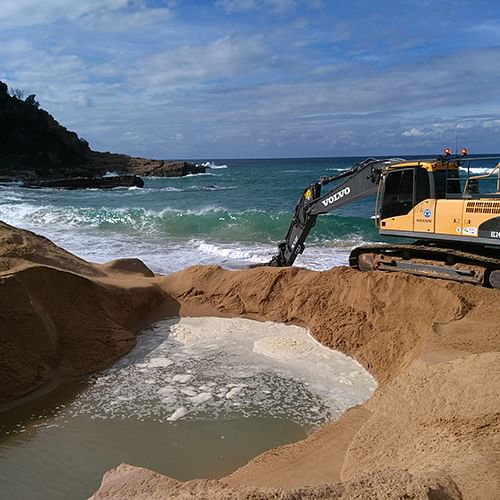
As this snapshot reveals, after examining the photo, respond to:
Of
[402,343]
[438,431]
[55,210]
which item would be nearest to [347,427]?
[438,431]

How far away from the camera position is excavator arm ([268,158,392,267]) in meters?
10.5

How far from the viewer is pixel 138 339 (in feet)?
30.4

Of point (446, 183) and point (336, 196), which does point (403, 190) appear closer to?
point (446, 183)

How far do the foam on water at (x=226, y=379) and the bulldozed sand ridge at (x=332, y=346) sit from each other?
383 mm

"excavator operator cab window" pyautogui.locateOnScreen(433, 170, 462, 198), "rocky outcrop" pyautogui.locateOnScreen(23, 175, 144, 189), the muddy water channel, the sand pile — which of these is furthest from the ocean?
"rocky outcrop" pyautogui.locateOnScreen(23, 175, 144, 189)

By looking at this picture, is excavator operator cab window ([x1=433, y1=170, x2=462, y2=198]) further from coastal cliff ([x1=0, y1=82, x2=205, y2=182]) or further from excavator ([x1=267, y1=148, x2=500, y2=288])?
coastal cliff ([x1=0, y1=82, x2=205, y2=182])

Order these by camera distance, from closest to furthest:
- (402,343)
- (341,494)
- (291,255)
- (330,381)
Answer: (341,494) < (330,381) < (402,343) < (291,255)

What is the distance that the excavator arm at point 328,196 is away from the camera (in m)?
10.5

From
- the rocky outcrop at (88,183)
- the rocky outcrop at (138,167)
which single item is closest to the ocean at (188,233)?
the rocky outcrop at (88,183)

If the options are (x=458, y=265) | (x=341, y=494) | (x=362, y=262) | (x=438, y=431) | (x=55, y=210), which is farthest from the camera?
(x=55, y=210)

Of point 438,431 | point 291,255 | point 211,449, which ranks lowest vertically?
point 211,449

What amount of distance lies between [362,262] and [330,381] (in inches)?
146

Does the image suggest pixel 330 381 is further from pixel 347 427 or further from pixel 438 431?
pixel 438 431

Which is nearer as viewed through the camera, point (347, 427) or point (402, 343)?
point (347, 427)
